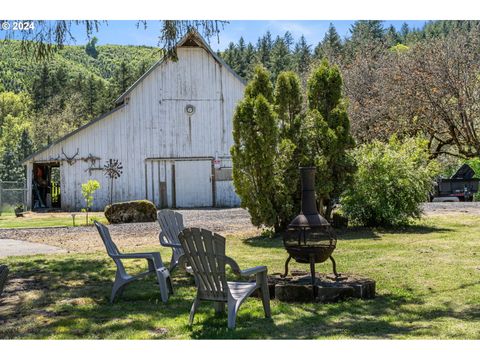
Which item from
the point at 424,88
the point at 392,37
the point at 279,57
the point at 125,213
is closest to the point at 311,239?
the point at 125,213

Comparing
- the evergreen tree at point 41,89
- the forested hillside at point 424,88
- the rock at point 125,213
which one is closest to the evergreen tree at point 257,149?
the forested hillside at point 424,88

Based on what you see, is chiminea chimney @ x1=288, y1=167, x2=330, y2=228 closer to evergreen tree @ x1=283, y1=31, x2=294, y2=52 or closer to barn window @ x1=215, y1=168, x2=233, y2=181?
barn window @ x1=215, y1=168, x2=233, y2=181

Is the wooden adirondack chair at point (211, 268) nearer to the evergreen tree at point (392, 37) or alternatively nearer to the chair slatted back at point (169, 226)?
the chair slatted back at point (169, 226)

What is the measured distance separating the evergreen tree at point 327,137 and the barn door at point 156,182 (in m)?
13.4

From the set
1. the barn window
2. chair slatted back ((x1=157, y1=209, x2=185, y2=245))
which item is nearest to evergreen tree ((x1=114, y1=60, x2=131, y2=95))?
the barn window

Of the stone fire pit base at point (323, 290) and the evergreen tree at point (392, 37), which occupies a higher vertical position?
Answer: the evergreen tree at point (392, 37)

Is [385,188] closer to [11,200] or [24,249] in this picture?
[24,249]

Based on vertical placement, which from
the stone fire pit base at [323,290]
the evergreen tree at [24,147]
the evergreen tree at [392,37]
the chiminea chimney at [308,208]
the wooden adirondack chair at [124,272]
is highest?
the evergreen tree at [392,37]

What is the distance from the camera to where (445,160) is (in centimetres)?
3453

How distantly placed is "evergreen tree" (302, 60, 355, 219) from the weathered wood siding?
13.2 meters

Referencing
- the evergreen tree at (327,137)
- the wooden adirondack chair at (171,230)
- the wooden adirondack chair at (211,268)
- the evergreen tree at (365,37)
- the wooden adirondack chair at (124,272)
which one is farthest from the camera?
the evergreen tree at (365,37)

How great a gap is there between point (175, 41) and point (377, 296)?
6.23 m

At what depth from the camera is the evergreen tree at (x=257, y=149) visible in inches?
510
